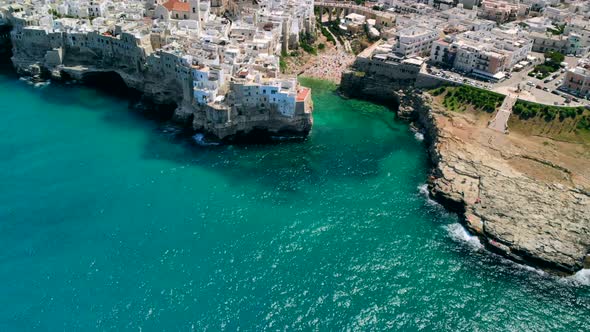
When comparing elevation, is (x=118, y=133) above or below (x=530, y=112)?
below

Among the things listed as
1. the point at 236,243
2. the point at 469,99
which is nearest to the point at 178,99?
the point at 236,243

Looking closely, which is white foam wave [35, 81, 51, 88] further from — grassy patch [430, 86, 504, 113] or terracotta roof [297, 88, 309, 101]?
grassy patch [430, 86, 504, 113]

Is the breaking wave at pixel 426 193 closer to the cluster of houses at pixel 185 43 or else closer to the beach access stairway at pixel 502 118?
the beach access stairway at pixel 502 118

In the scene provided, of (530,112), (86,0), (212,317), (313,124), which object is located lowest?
(212,317)

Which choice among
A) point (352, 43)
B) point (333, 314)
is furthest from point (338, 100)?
point (333, 314)

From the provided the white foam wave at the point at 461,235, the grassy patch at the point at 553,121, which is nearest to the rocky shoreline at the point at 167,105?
the white foam wave at the point at 461,235

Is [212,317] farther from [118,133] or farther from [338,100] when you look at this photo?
[338,100]

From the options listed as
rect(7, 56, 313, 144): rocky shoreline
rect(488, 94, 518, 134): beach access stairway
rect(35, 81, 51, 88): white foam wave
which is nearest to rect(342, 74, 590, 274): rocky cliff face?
rect(488, 94, 518, 134): beach access stairway
